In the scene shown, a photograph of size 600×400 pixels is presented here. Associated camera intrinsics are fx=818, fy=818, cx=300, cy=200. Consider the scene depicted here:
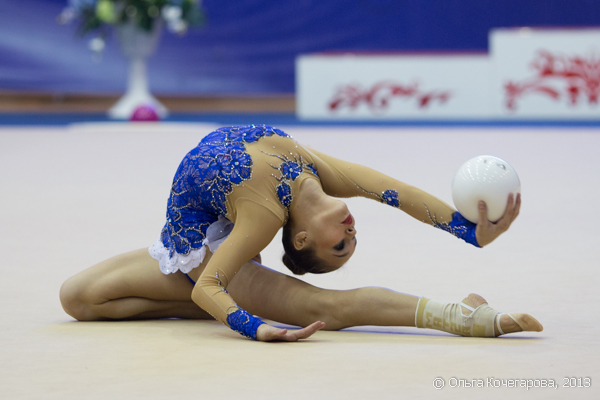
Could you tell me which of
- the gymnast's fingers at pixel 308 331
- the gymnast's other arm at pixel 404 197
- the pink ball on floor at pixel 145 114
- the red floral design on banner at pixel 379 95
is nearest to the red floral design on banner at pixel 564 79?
the red floral design on banner at pixel 379 95

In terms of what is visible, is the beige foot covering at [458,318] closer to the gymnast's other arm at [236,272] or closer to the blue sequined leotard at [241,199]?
the blue sequined leotard at [241,199]

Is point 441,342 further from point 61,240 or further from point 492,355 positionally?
point 61,240

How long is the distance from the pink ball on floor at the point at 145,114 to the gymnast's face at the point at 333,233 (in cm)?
1070

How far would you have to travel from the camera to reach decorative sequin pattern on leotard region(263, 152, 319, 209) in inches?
102

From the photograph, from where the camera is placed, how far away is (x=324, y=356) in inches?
90.0

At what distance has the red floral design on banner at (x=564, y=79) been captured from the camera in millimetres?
12352

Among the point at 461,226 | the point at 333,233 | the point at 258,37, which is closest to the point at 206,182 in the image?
the point at 333,233

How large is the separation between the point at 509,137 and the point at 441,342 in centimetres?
834

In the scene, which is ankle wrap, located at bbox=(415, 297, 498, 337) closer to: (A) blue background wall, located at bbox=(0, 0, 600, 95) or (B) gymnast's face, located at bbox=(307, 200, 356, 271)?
(B) gymnast's face, located at bbox=(307, 200, 356, 271)

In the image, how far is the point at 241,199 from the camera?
8.36 ft

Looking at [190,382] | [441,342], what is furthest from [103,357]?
[441,342]

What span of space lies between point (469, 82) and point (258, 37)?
18.0ft

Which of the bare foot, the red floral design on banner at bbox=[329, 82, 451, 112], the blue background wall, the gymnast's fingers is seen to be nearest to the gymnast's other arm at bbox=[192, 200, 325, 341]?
the gymnast's fingers

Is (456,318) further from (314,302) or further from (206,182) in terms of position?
(206,182)
